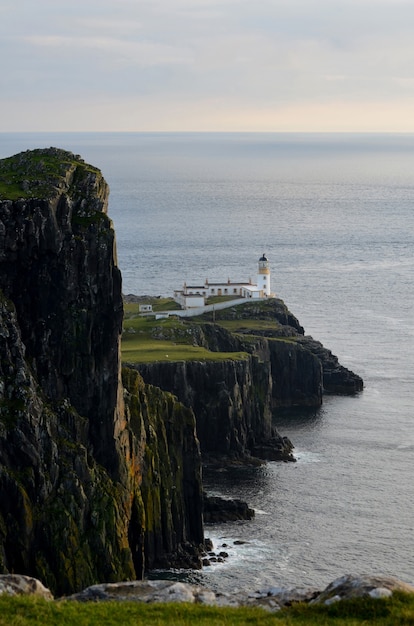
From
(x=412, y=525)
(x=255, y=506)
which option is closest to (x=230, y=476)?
(x=255, y=506)

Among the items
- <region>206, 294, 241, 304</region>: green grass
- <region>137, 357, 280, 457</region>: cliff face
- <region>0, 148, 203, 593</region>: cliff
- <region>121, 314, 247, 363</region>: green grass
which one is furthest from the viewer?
<region>206, 294, 241, 304</region>: green grass

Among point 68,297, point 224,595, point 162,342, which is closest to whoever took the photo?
point 224,595

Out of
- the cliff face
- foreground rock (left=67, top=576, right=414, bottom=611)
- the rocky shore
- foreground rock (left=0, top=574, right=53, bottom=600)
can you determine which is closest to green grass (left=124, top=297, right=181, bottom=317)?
the cliff face

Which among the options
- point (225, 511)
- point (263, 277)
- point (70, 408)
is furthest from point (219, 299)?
point (70, 408)

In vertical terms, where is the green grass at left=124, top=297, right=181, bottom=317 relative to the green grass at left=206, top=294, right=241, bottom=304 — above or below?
below

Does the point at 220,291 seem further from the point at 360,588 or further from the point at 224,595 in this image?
the point at 360,588

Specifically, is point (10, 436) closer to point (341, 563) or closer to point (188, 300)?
point (341, 563)

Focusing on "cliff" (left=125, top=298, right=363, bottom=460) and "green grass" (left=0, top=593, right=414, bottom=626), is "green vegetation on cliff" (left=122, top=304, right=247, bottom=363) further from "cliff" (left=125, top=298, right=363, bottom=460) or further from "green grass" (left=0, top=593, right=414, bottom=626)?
"green grass" (left=0, top=593, right=414, bottom=626)
